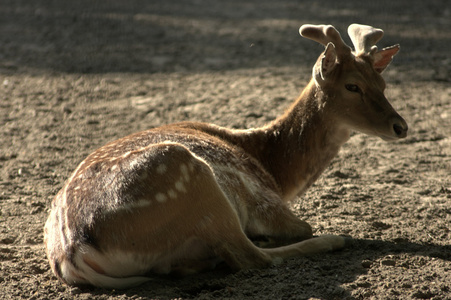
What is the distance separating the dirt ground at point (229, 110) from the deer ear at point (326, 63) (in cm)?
118

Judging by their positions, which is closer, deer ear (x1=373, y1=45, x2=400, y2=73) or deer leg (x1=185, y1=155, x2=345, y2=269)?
deer leg (x1=185, y1=155, x2=345, y2=269)

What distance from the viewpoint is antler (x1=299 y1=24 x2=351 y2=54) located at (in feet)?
16.7

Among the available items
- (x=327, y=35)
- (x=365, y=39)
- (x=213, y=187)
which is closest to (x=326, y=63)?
(x=327, y=35)

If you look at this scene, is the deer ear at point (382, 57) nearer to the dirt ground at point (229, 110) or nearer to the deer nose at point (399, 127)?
the deer nose at point (399, 127)

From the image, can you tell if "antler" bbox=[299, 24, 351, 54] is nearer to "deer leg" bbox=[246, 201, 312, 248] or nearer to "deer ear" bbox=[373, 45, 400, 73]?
"deer ear" bbox=[373, 45, 400, 73]

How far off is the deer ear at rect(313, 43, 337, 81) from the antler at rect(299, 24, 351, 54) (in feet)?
0.34

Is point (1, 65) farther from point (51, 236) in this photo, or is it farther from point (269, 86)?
point (51, 236)

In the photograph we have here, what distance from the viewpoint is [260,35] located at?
11.3m

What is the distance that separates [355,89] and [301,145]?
644mm

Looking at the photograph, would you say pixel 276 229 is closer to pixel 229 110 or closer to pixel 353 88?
pixel 353 88

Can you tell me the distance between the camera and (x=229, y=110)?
25.7 ft

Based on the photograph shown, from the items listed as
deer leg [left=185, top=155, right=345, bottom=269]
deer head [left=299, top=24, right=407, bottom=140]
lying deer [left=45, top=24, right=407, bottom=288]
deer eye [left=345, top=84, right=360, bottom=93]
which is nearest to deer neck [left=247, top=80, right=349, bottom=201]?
lying deer [left=45, top=24, right=407, bottom=288]

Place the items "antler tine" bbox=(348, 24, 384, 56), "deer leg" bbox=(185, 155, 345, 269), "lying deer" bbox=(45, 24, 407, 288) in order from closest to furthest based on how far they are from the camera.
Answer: "lying deer" bbox=(45, 24, 407, 288)
"deer leg" bbox=(185, 155, 345, 269)
"antler tine" bbox=(348, 24, 384, 56)

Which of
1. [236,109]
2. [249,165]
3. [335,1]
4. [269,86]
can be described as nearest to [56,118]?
[236,109]
